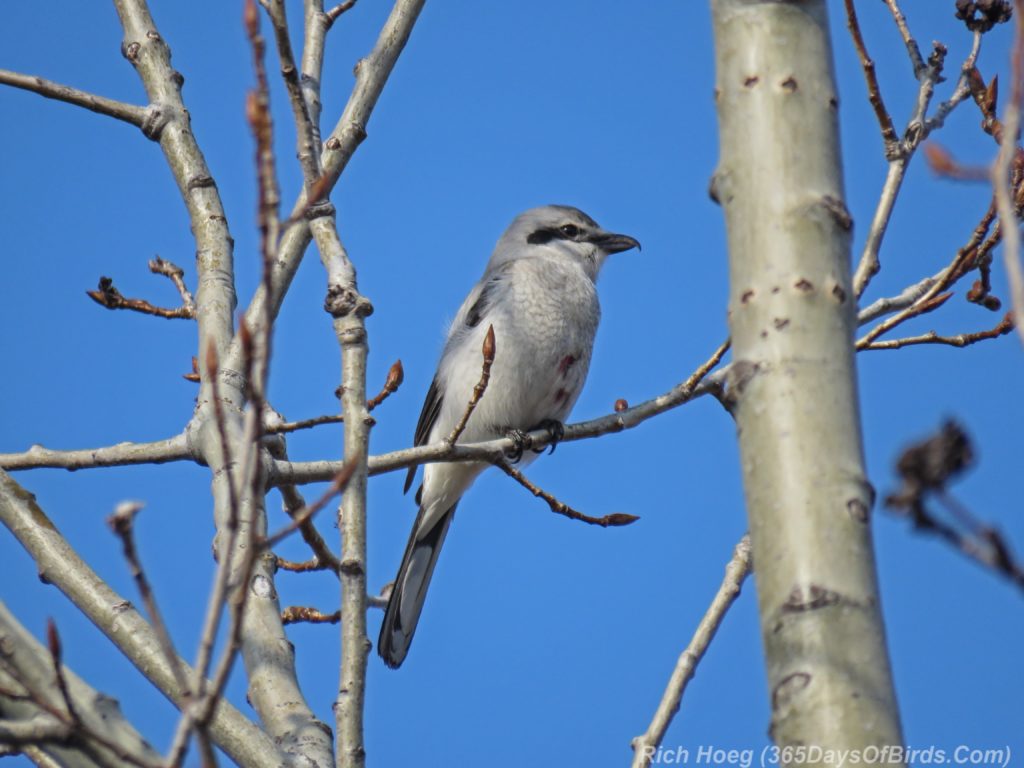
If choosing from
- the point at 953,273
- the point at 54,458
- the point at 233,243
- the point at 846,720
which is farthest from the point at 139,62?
the point at 846,720

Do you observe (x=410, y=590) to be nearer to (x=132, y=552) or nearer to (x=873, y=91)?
(x=873, y=91)

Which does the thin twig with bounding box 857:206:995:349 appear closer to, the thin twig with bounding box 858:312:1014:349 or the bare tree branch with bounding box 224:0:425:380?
the thin twig with bounding box 858:312:1014:349

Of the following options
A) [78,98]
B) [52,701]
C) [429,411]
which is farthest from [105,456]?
[429,411]

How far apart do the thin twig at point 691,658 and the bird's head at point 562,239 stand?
3.08m

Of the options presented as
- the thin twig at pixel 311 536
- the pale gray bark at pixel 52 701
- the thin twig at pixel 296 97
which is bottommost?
the pale gray bark at pixel 52 701

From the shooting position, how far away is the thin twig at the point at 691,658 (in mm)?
2299

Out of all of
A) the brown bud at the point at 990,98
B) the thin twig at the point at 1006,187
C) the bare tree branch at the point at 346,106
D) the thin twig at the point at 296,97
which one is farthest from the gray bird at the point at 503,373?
the thin twig at the point at 1006,187

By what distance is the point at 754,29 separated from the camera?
5.23ft

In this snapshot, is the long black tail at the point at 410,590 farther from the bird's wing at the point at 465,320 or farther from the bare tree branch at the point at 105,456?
the bare tree branch at the point at 105,456

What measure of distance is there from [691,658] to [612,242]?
3.44m

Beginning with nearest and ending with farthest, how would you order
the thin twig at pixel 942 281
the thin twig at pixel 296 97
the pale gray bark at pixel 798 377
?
the pale gray bark at pixel 798 377 → the thin twig at pixel 296 97 → the thin twig at pixel 942 281

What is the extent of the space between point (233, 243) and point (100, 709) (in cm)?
194

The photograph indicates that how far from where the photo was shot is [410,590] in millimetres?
4695

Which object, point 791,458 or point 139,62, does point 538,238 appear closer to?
point 139,62
